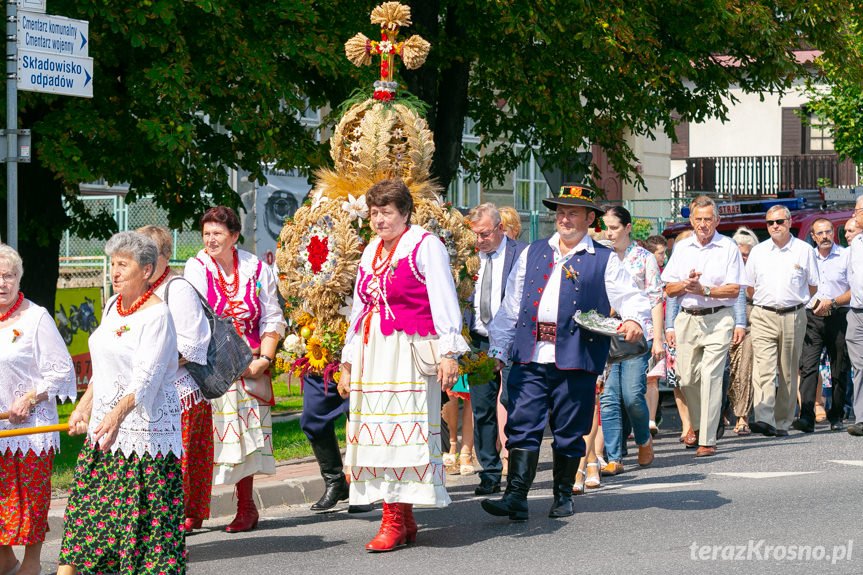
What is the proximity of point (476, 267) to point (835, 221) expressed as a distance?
24.4 ft

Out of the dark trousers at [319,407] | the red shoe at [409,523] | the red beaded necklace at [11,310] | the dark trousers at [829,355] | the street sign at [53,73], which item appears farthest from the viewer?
the dark trousers at [829,355]

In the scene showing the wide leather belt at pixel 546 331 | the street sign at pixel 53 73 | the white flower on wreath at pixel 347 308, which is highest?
the street sign at pixel 53 73

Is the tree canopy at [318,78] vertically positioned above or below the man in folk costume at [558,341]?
above

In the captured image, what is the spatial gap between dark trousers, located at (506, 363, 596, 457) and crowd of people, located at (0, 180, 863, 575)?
0.01m

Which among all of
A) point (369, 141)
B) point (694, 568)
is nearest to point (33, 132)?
point (369, 141)

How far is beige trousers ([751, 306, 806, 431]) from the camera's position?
12359 millimetres

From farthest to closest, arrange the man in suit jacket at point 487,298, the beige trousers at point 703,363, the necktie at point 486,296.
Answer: the beige trousers at point 703,363
the necktie at point 486,296
the man in suit jacket at point 487,298

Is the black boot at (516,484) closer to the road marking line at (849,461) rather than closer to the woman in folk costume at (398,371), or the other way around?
the woman in folk costume at (398,371)

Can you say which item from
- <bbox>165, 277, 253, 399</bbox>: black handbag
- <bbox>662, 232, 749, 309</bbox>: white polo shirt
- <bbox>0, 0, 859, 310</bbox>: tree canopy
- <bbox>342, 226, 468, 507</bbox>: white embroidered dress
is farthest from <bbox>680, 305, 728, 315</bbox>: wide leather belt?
<bbox>165, 277, 253, 399</bbox>: black handbag

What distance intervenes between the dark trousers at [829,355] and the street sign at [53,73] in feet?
24.2

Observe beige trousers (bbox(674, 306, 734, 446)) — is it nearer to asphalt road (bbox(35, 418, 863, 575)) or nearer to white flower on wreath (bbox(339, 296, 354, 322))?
asphalt road (bbox(35, 418, 863, 575))

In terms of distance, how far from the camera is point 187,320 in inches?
259

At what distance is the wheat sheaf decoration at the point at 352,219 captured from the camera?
7785 millimetres

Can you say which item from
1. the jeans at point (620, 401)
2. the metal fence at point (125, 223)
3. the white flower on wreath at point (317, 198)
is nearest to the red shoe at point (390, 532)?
the white flower on wreath at point (317, 198)
